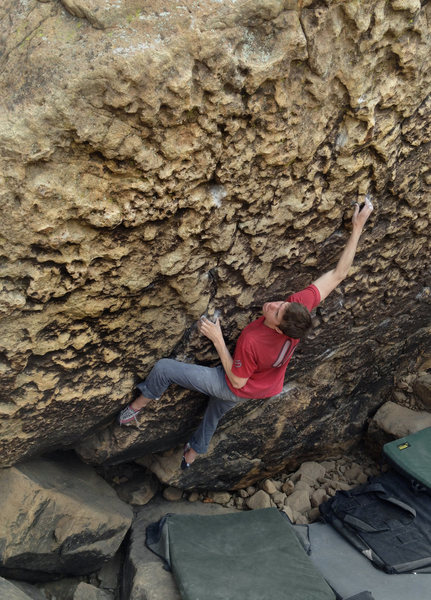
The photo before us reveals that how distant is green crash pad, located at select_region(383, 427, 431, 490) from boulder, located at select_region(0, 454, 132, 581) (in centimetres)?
222

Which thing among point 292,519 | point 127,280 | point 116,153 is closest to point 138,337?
point 127,280

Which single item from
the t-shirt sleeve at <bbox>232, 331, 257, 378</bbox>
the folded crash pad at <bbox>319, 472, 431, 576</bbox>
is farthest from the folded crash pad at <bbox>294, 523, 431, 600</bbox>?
the t-shirt sleeve at <bbox>232, 331, 257, 378</bbox>

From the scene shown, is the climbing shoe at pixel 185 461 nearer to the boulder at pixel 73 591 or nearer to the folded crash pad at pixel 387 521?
the boulder at pixel 73 591

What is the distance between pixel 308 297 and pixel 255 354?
484mm

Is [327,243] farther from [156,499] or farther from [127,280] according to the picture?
[156,499]

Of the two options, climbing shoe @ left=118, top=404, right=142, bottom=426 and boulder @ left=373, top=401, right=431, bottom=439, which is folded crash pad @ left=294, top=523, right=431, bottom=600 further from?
climbing shoe @ left=118, top=404, right=142, bottom=426

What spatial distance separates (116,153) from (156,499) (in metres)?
3.07

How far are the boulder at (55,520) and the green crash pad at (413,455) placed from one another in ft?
7.28

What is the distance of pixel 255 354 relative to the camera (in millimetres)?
3188

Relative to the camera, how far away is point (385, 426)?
502cm

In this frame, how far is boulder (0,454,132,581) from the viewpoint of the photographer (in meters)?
3.36

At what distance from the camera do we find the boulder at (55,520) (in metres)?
3.36

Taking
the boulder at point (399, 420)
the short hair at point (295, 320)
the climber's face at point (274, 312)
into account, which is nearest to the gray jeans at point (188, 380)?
the climber's face at point (274, 312)

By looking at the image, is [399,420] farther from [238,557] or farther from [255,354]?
[255,354]
